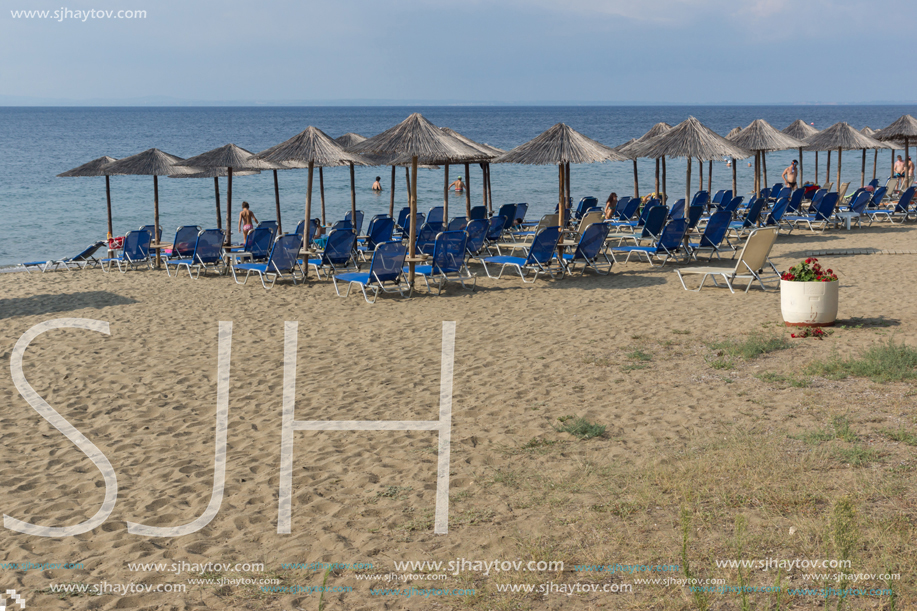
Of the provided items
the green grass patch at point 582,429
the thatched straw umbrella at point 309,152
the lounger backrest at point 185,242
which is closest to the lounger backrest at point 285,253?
the thatched straw umbrella at point 309,152

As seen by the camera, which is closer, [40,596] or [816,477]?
[40,596]

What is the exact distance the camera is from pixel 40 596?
3.06 m

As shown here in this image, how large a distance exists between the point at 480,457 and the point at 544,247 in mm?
6361

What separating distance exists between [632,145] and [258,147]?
60971mm

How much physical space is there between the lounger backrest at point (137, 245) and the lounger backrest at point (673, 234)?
29.9ft

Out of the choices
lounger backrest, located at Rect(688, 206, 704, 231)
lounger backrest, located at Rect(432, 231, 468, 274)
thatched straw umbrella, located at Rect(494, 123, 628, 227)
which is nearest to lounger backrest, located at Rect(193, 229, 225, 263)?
lounger backrest, located at Rect(432, 231, 468, 274)

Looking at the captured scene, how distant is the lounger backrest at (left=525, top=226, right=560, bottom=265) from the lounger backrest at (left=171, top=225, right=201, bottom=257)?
20.8ft

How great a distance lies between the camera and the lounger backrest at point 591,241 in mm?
10453

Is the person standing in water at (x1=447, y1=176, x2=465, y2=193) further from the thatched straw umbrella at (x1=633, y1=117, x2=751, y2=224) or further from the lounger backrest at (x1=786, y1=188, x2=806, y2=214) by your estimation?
the thatched straw umbrella at (x1=633, y1=117, x2=751, y2=224)

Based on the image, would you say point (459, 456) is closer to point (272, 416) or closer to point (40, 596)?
point (272, 416)

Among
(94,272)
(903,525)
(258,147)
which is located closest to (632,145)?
(94,272)

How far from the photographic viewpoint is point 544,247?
10.5 m

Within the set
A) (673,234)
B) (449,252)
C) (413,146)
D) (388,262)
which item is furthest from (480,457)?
(673,234)

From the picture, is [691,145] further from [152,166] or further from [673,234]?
[152,166]
